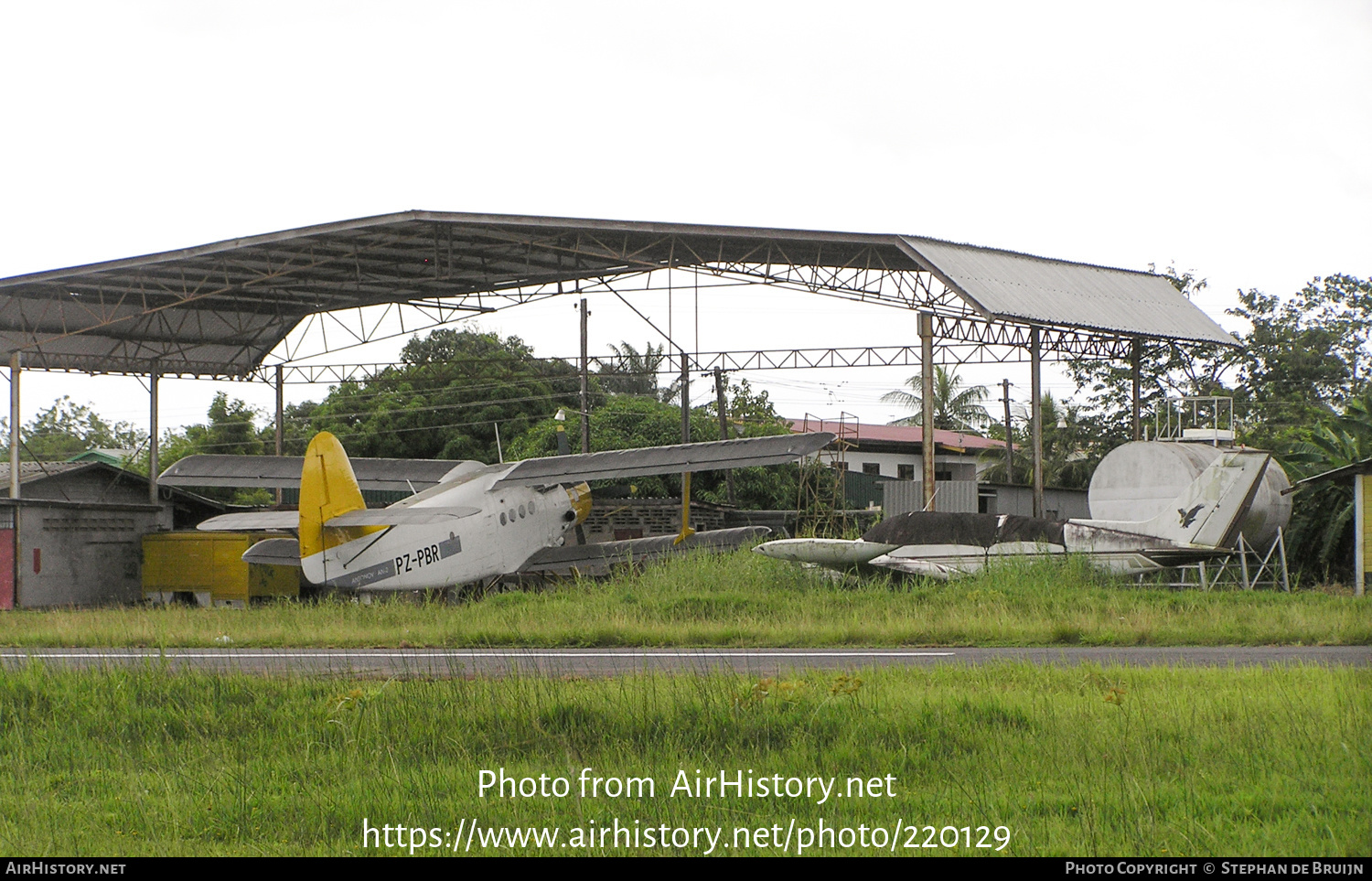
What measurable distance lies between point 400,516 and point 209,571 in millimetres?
10122

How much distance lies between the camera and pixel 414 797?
6.75 meters

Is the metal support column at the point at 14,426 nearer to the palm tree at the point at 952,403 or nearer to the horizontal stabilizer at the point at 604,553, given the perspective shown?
the horizontal stabilizer at the point at 604,553

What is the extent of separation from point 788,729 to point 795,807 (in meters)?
1.59

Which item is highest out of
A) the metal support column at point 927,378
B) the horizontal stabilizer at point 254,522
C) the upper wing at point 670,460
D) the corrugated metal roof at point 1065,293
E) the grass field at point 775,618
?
the corrugated metal roof at point 1065,293

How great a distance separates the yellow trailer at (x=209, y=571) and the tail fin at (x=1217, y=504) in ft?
59.3

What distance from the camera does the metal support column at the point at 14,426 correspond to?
86.8ft

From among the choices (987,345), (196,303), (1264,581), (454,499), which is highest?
(196,303)

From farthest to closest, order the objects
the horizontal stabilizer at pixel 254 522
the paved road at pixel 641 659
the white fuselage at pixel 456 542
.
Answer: the horizontal stabilizer at pixel 254 522 < the white fuselage at pixel 456 542 < the paved road at pixel 641 659

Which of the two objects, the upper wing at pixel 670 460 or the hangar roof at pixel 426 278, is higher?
the hangar roof at pixel 426 278

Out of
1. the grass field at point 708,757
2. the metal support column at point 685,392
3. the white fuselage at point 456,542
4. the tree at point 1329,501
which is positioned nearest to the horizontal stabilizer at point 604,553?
the white fuselage at point 456,542

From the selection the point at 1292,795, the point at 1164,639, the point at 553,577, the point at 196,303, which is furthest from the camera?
the point at 196,303

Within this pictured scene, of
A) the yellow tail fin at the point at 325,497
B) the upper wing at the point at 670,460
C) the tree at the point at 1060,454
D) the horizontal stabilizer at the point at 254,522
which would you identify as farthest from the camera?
the tree at the point at 1060,454

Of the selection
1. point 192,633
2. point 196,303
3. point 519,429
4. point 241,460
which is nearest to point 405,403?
point 519,429

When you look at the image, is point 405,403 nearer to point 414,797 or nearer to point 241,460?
point 241,460
